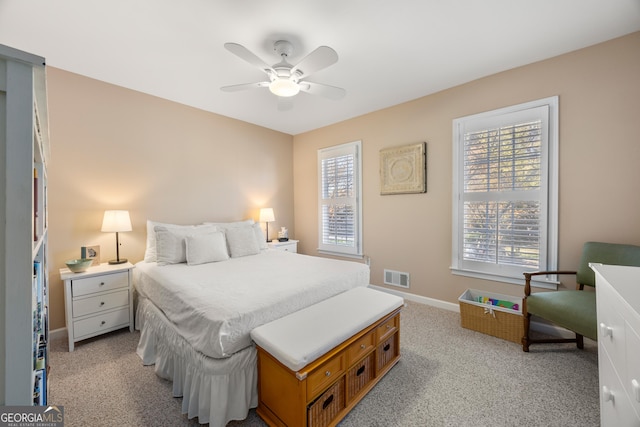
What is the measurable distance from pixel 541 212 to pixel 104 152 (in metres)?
4.56

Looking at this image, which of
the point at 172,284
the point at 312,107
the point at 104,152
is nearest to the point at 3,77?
the point at 172,284

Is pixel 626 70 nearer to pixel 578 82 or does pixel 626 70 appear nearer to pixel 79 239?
pixel 578 82

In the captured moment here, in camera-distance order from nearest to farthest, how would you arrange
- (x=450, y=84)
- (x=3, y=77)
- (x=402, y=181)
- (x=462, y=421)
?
(x=3, y=77) → (x=462, y=421) → (x=450, y=84) → (x=402, y=181)

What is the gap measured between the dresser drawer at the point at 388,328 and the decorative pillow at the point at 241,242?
75.1 inches

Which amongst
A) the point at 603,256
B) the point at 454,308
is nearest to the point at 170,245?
the point at 454,308

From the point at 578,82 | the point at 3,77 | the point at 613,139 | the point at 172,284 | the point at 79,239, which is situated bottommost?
the point at 172,284

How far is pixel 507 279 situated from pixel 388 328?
5.32 feet

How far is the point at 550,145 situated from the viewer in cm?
244

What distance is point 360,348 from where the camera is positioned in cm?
172

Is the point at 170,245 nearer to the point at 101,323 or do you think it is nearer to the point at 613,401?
the point at 101,323

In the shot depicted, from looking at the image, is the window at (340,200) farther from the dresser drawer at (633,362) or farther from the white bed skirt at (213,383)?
the dresser drawer at (633,362)

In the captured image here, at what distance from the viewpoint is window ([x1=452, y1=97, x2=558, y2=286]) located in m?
2.47

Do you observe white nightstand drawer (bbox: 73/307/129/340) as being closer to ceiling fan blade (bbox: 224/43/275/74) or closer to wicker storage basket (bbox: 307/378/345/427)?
wicker storage basket (bbox: 307/378/345/427)

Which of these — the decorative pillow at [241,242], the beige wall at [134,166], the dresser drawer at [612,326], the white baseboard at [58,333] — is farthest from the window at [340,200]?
the white baseboard at [58,333]
